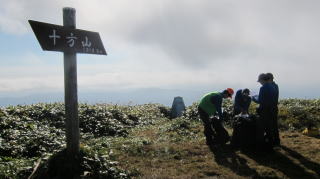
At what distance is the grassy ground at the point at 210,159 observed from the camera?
10758 millimetres

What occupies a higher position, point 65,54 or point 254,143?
point 65,54

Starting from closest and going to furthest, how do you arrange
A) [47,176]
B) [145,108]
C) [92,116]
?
1. [47,176]
2. [92,116]
3. [145,108]

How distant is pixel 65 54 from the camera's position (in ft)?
30.3

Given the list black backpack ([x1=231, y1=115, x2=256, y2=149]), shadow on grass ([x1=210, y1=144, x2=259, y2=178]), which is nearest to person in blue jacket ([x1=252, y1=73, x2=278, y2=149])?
black backpack ([x1=231, y1=115, x2=256, y2=149])

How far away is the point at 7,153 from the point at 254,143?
8.00m

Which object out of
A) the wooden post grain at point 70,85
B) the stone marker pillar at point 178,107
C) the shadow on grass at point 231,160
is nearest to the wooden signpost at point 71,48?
the wooden post grain at point 70,85

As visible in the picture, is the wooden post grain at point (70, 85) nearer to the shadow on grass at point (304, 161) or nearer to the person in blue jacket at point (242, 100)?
the shadow on grass at point (304, 161)

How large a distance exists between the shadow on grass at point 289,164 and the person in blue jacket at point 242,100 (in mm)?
2431

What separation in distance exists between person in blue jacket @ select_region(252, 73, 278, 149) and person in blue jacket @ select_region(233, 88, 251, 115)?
1.43m

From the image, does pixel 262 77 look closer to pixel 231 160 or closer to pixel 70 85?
pixel 231 160

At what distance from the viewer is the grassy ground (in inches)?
424

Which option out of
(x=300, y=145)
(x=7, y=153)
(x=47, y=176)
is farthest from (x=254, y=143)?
(x=7, y=153)

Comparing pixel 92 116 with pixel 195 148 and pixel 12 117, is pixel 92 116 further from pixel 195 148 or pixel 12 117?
pixel 195 148

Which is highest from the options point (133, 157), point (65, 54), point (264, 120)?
point (65, 54)
